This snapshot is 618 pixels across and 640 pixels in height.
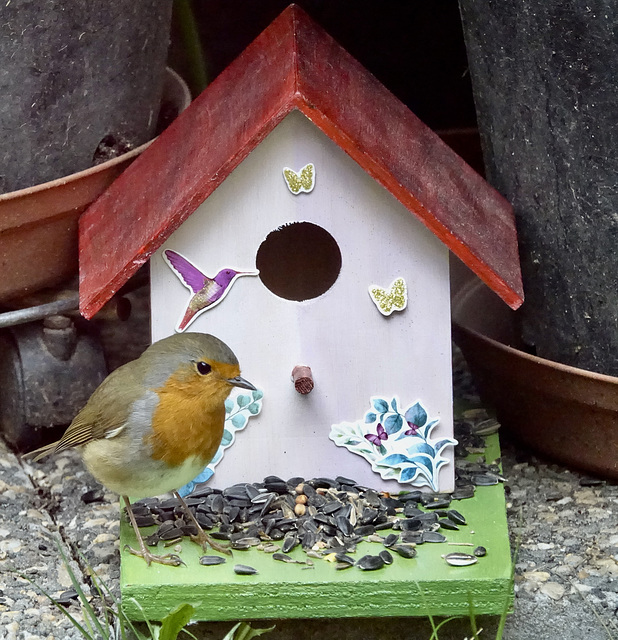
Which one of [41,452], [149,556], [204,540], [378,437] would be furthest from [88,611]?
[41,452]

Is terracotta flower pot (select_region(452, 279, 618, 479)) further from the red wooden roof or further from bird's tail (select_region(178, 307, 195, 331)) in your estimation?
bird's tail (select_region(178, 307, 195, 331))

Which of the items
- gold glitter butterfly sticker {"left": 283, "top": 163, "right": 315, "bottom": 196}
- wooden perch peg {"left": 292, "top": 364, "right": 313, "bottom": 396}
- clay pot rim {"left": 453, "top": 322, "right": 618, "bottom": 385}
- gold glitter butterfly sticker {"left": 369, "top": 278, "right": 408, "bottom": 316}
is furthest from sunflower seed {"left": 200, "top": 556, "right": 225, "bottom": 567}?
clay pot rim {"left": 453, "top": 322, "right": 618, "bottom": 385}

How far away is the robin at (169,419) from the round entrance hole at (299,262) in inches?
27.8

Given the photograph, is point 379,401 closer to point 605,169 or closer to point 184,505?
point 184,505

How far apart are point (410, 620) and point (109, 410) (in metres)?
0.75

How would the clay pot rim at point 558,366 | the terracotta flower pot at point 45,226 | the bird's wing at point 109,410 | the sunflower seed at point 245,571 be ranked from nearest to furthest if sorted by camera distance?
the sunflower seed at point 245,571, the bird's wing at point 109,410, the clay pot rim at point 558,366, the terracotta flower pot at point 45,226

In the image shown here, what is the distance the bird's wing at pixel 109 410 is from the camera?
7.55ft

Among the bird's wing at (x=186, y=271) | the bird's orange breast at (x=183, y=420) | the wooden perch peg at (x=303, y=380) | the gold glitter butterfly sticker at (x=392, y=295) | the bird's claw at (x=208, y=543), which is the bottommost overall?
the bird's claw at (x=208, y=543)

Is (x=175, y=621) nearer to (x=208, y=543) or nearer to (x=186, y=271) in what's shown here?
(x=208, y=543)

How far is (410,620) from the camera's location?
7.48 feet

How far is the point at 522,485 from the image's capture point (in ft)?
9.33

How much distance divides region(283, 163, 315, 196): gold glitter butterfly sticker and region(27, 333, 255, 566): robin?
0.36 meters

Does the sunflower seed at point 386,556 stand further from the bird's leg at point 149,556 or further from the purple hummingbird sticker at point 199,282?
the purple hummingbird sticker at point 199,282

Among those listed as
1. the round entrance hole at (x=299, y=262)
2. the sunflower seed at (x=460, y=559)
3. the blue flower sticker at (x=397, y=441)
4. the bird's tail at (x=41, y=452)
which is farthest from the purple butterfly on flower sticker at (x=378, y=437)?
the bird's tail at (x=41, y=452)
